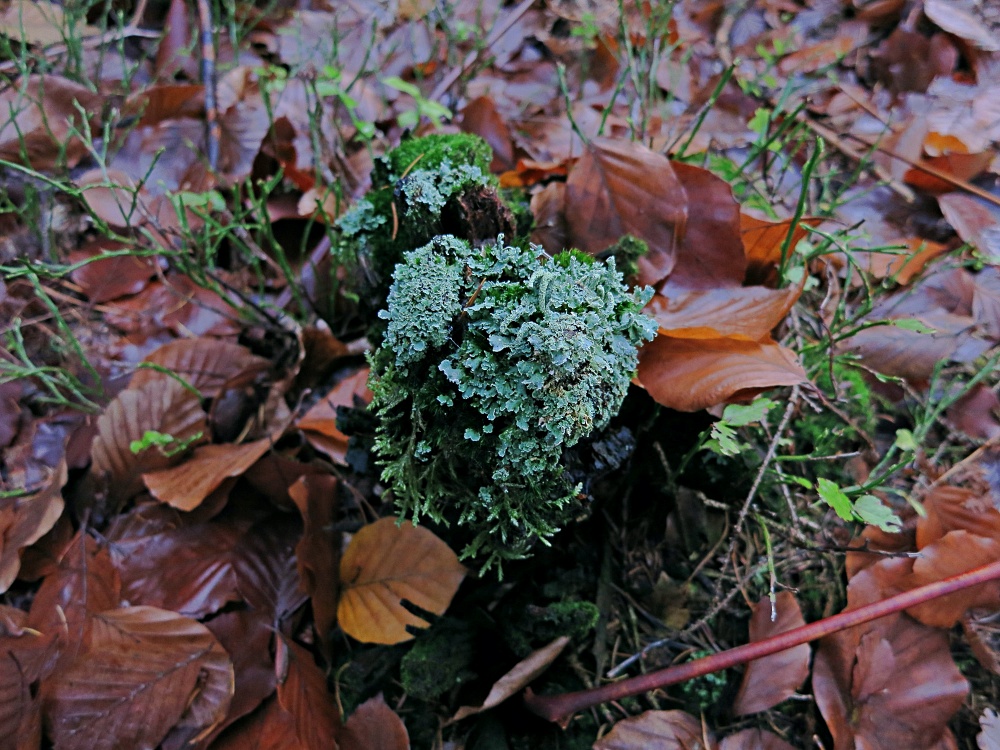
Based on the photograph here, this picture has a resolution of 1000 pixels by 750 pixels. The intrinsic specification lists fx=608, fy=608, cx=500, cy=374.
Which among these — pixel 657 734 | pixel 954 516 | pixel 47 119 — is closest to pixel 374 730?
pixel 657 734

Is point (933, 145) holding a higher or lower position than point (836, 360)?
higher

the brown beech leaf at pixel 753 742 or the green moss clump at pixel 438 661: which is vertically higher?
the green moss clump at pixel 438 661

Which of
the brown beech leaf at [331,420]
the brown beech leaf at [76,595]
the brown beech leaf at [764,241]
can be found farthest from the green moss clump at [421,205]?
the brown beech leaf at [76,595]

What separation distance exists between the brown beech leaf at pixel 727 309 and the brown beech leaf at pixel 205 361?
110cm

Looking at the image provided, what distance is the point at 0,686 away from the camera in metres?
1.26

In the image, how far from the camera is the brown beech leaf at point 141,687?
1.19 m

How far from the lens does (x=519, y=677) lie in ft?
3.83

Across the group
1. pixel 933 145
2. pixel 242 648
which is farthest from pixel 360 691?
pixel 933 145

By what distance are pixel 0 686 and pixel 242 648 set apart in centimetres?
48

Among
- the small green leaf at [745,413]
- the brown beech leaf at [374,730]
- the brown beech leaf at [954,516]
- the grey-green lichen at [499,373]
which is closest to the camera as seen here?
the grey-green lichen at [499,373]

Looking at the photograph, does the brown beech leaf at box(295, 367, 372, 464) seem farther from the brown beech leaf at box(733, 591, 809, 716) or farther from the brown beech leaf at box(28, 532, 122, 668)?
the brown beech leaf at box(733, 591, 809, 716)

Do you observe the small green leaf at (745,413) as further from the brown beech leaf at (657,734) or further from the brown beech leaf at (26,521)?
the brown beech leaf at (26,521)

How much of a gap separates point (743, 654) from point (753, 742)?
184 millimetres

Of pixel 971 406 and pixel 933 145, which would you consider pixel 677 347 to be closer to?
pixel 971 406
